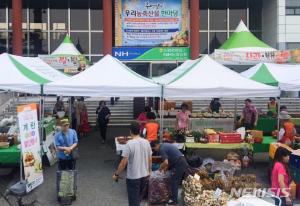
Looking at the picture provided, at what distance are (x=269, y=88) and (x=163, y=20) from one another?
18669mm

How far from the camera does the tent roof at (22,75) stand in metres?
11.3

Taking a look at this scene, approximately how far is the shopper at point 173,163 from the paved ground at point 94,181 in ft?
3.43

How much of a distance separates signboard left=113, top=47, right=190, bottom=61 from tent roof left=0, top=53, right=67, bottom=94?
15915mm

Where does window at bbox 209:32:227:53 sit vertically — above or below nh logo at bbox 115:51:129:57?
above

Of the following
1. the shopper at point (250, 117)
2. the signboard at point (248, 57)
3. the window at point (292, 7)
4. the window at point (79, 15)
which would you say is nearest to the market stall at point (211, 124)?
the shopper at point (250, 117)

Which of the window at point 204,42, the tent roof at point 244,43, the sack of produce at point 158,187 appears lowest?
the sack of produce at point 158,187

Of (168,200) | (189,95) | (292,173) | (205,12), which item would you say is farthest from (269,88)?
(205,12)

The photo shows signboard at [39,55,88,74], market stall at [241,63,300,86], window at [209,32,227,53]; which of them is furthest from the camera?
window at [209,32,227,53]

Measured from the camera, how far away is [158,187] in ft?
30.7

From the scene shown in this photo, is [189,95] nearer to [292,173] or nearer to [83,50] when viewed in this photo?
[292,173]

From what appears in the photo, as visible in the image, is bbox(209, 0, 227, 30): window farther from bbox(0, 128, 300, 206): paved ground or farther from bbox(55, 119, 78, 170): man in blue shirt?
bbox(55, 119, 78, 170): man in blue shirt

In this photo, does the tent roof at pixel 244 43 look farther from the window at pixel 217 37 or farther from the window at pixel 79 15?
the window at pixel 79 15

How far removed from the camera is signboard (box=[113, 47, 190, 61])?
29.6 m

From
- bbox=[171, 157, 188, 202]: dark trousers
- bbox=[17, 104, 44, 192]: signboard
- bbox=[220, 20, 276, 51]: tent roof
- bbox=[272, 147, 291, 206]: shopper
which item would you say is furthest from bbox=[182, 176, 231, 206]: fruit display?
bbox=[220, 20, 276, 51]: tent roof
